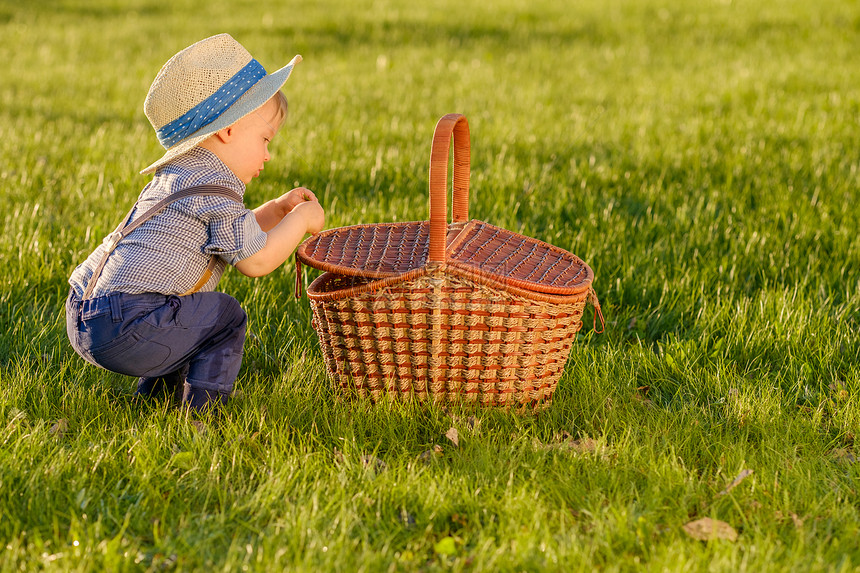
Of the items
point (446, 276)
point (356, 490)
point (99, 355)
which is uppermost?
point (446, 276)

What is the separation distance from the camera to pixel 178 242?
8.95ft

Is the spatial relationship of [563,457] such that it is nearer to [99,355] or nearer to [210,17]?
[99,355]

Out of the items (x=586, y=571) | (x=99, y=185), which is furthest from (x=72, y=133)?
(x=586, y=571)

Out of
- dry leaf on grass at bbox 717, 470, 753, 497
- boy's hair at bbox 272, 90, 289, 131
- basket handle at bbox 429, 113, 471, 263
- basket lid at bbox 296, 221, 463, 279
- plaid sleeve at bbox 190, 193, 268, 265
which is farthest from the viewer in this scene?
boy's hair at bbox 272, 90, 289, 131

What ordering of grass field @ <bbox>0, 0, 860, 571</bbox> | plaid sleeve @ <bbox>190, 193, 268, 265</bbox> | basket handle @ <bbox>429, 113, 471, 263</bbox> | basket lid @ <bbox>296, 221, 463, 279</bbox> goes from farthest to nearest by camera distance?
basket lid @ <bbox>296, 221, 463, 279</bbox>, plaid sleeve @ <bbox>190, 193, 268, 265</bbox>, basket handle @ <bbox>429, 113, 471, 263</bbox>, grass field @ <bbox>0, 0, 860, 571</bbox>

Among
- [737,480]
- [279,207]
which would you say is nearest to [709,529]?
[737,480]

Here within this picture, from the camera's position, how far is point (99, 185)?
5.09m

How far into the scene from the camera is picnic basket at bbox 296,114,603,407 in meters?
2.68

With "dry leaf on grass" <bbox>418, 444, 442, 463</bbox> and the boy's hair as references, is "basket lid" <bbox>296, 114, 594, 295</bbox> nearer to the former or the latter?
the boy's hair

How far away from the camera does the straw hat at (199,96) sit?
2756 mm

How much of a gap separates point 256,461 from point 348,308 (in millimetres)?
559

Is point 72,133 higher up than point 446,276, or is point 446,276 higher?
point 446,276

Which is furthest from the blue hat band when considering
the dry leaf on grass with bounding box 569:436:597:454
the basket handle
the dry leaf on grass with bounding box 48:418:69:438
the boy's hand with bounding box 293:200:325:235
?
the dry leaf on grass with bounding box 569:436:597:454

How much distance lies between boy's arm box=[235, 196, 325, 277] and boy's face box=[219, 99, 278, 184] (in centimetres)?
20
